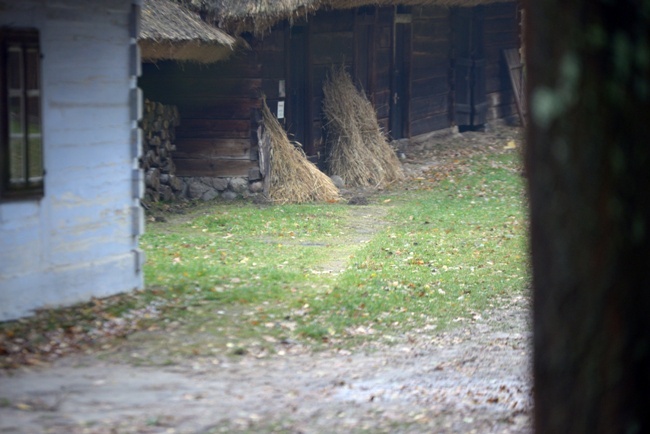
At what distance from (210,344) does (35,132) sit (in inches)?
84.9

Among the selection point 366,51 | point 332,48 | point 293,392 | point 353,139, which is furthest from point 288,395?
point 366,51

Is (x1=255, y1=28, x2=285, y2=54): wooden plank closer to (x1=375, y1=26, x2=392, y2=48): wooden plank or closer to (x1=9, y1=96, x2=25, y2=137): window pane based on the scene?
(x1=375, y1=26, x2=392, y2=48): wooden plank

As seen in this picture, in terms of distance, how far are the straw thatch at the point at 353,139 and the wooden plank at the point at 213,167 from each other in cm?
231

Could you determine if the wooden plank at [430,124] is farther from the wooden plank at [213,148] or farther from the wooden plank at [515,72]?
the wooden plank at [213,148]

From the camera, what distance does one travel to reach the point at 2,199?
22.5 ft

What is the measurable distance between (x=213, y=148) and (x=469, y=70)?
30.8ft

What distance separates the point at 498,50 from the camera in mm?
23359

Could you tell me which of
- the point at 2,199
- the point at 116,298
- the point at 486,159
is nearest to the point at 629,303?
the point at 2,199

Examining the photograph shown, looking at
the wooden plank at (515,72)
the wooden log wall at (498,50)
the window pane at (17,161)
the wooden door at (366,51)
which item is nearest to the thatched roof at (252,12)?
the wooden door at (366,51)

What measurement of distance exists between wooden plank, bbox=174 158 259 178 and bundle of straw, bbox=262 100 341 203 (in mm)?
395

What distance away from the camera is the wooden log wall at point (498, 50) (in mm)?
22938

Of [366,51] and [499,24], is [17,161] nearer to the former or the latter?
[366,51]

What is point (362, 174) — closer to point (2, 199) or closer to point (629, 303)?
point (2, 199)

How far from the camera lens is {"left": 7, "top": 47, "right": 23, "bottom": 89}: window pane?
6965mm
